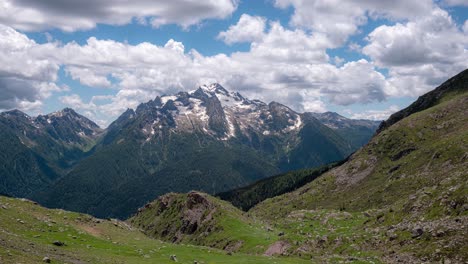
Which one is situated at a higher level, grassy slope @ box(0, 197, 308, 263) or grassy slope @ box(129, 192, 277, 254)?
grassy slope @ box(0, 197, 308, 263)

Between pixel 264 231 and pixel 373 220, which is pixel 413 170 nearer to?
pixel 264 231

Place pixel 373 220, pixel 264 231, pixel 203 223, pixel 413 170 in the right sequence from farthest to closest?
1. pixel 413 170
2. pixel 203 223
3. pixel 264 231
4. pixel 373 220

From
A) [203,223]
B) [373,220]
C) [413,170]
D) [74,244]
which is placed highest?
[413,170]

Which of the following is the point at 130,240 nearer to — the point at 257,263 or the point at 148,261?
the point at 148,261

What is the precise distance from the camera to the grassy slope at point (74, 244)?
139 feet

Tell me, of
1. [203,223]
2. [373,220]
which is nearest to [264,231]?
[373,220]

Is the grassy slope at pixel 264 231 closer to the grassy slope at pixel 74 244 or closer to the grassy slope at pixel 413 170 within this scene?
the grassy slope at pixel 74 244

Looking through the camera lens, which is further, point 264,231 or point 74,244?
point 264,231

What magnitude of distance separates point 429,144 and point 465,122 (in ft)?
62.4

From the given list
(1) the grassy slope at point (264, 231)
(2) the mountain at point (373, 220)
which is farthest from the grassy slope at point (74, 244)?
(2) the mountain at point (373, 220)

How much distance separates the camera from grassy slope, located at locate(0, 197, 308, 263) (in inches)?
1673

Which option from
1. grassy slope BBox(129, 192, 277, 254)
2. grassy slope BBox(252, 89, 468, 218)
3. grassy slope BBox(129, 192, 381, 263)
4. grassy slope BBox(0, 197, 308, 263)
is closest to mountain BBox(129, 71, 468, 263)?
grassy slope BBox(129, 192, 381, 263)

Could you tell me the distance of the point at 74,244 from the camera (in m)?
52.9

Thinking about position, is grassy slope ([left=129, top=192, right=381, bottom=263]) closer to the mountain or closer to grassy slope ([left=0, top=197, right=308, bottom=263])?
the mountain
